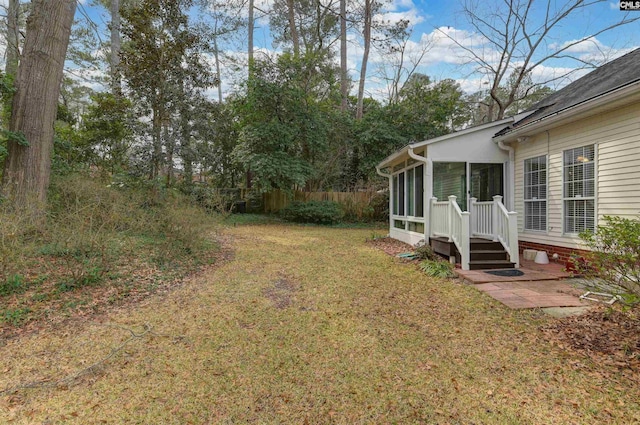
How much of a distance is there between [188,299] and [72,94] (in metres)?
23.2

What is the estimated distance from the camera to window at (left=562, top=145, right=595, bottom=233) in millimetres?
5574

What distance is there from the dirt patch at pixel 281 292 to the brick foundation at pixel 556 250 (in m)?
4.86

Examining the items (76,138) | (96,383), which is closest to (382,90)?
(76,138)

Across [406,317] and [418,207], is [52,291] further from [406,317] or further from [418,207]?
[418,207]

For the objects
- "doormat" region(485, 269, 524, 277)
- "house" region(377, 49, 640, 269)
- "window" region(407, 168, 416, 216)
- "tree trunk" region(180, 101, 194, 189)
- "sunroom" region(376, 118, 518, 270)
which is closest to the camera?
"house" region(377, 49, 640, 269)

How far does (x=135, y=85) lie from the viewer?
10086mm

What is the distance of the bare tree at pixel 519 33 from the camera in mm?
11781

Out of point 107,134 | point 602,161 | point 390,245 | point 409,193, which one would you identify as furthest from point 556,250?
point 107,134

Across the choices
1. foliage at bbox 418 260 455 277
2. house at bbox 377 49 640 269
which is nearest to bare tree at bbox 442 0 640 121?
house at bbox 377 49 640 269

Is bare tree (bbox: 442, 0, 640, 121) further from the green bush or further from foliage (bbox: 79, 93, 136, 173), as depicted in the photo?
foliage (bbox: 79, 93, 136, 173)

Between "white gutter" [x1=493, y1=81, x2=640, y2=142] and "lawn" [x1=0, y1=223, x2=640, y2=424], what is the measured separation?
3491 millimetres

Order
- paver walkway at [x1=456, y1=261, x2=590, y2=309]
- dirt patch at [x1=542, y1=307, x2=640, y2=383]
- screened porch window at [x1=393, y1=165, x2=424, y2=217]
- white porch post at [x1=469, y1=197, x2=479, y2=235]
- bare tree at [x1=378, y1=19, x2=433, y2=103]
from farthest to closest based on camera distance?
bare tree at [x1=378, y1=19, x2=433, y2=103] → screened porch window at [x1=393, y1=165, x2=424, y2=217] → white porch post at [x1=469, y1=197, x2=479, y2=235] → paver walkway at [x1=456, y1=261, x2=590, y2=309] → dirt patch at [x1=542, y1=307, x2=640, y2=383]

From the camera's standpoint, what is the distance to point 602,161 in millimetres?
5309

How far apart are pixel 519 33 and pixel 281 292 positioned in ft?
47.6
